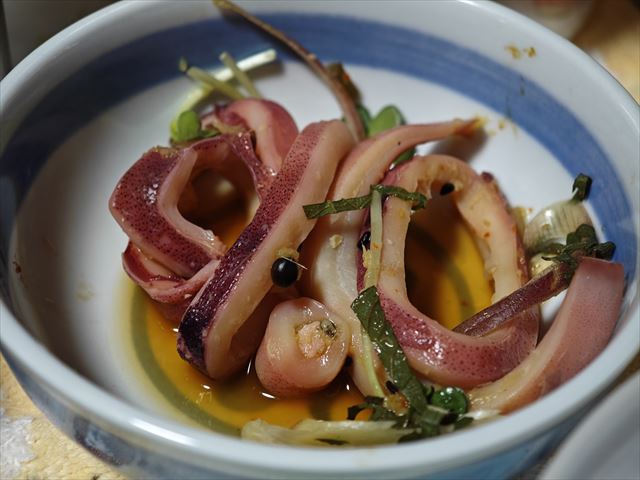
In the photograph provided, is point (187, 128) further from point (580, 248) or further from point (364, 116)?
point (580, 248)

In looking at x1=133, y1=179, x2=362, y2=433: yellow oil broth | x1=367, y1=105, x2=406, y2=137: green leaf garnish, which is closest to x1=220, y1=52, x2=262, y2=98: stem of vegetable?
x1=367, y1=105, x2=406, y2=137: green leaf garnish

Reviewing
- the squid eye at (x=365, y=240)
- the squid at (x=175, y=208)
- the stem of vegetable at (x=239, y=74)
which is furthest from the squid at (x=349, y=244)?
the stem of vegetable at (x=239, y=74)

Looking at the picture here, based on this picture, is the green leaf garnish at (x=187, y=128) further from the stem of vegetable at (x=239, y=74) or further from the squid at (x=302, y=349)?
the squid at (x=302, y=349)

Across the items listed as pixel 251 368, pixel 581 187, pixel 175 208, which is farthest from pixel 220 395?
pixel 581 187

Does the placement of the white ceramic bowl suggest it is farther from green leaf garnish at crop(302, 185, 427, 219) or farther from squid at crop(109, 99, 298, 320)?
green leaf garnish at crop(302, 185, 427, 219)

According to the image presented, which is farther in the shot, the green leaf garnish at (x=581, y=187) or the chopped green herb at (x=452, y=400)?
the green leaf garnish at (x=581, y=187)

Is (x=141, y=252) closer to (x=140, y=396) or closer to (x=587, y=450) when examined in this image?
(x=140, y=396)

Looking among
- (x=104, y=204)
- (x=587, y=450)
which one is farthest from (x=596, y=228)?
(x=104, y=204)
